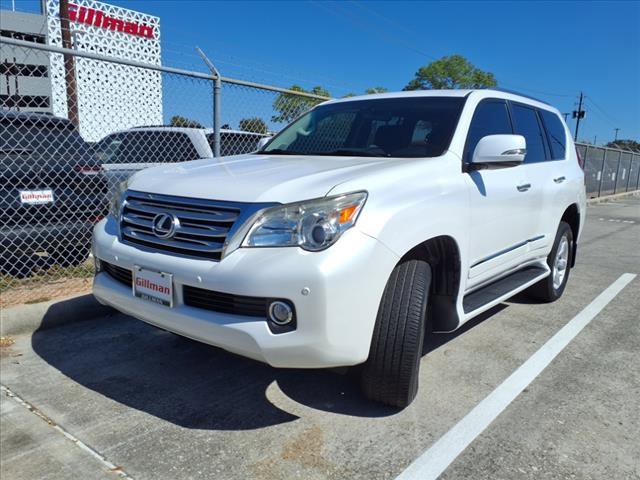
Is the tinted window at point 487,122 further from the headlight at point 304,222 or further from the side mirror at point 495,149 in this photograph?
the headlight at point 304,222

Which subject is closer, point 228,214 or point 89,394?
point 228,214

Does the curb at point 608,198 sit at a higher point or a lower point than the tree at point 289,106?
lower

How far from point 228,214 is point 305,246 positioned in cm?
44

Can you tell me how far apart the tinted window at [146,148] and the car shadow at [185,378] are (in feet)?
9.84

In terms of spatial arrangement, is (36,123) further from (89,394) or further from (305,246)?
(305,246)

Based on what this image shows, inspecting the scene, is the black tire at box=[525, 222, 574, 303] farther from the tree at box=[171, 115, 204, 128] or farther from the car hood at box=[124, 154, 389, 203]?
the tree at box=[171, 115, 204, 128]

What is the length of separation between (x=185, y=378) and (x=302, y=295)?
1.40 meters

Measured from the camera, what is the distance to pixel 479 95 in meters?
3.72

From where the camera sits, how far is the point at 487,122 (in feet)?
12.3

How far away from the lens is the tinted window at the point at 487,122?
11.3 feet

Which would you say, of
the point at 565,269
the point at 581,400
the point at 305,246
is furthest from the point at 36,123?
the point at 565,269

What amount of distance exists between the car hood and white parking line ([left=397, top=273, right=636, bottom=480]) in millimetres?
1336

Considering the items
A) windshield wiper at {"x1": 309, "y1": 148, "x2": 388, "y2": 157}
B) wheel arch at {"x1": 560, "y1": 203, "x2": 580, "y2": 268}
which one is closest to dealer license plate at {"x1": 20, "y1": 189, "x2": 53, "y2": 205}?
windshield wiper at {"x1": 309, "y1": 148, "x2": 388, "y2": 157}

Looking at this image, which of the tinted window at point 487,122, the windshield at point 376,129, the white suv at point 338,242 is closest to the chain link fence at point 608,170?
the tinted window at point 487,122
